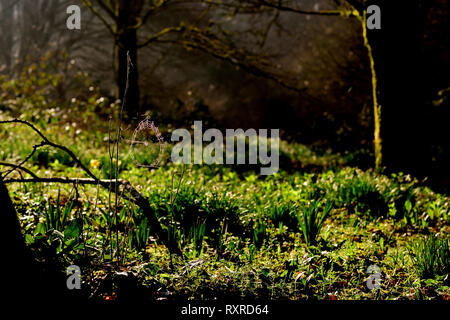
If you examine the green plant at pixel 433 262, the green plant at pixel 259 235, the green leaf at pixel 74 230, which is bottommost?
the green plant at pixel 433 262

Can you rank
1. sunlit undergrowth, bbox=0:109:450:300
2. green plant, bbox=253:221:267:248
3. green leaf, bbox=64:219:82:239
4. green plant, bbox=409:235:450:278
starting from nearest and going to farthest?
sunlit undergrowth, bbox=0:109:450:300, green leaf, bbox=64:219:82:239, green plant, bbox=409:235:450:278, green plant, bbox=253:221:267:248

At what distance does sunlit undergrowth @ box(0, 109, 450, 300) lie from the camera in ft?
9.46

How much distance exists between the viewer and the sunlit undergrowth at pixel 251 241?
288 centimetres

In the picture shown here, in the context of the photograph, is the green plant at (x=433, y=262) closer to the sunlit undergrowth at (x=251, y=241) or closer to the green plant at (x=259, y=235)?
the sunlit undergrowth at (x=251, y=241)

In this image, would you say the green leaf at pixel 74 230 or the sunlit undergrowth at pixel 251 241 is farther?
the green leaf at pixel 74 230

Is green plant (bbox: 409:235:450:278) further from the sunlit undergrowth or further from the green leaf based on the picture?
the green leaf

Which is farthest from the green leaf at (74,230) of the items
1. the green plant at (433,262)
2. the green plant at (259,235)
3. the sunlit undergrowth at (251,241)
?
the green plant at (433,262)

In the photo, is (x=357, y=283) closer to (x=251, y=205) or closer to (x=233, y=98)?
(x=251, y=205)

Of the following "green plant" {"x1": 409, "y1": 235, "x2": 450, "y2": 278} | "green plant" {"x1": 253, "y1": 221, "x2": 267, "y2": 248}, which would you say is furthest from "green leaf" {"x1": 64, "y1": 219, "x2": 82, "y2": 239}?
"green plant" {"x1": 409, "y1": 235, "x2": 450, "y2": 278}

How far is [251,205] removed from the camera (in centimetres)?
487

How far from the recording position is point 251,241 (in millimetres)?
3963

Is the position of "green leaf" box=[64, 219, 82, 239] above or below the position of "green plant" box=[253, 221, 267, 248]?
above
